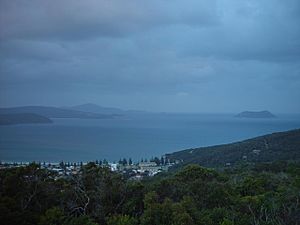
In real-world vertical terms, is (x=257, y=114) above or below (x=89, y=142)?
above

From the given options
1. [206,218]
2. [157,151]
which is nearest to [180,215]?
[206,218]

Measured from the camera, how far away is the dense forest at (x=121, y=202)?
5562mm

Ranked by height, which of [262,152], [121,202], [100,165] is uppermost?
[100,165]

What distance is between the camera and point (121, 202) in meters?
6.82

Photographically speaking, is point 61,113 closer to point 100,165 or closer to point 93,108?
point 93,108

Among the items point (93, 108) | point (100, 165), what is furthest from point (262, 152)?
point (93, 108)

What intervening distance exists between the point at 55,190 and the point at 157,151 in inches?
1148

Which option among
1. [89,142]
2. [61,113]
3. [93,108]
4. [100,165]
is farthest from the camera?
[93,108]

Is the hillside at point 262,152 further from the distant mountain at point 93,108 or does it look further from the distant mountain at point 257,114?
the distant mountain at point 257,114

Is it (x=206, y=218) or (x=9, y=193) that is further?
(x=9, y=193)

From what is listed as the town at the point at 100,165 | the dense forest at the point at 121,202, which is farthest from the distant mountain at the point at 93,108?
the dense forest at the point at 121,202

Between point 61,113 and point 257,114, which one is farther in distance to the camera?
point 257,114

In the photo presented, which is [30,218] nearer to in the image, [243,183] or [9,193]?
[9,193]

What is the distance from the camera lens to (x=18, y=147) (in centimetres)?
2622
